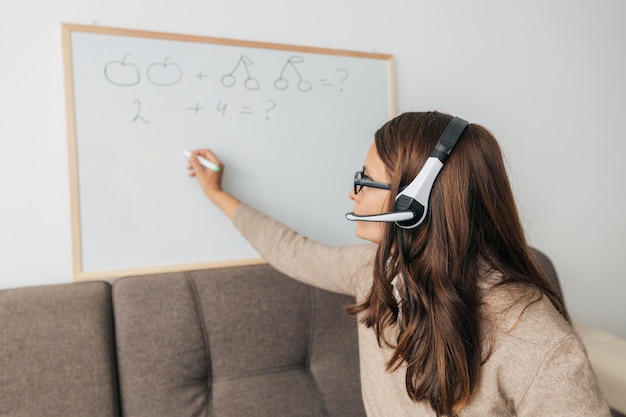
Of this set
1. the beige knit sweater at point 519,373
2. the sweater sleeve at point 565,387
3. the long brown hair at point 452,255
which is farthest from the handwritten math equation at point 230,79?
the sweater sleeve at point 565,387

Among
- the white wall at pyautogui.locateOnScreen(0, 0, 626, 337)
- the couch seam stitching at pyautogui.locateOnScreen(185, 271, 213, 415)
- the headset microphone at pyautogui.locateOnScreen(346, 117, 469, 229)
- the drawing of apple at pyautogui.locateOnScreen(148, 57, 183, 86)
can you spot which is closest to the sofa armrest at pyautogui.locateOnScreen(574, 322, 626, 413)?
the white wall at pyautogui.locateOnScreen(0, 0, 626, 337)

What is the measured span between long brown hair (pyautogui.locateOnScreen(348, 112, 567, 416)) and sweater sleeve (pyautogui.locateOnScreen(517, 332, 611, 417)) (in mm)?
99

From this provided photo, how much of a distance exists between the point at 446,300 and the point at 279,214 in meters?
0.65

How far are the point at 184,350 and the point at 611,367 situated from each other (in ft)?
3.57

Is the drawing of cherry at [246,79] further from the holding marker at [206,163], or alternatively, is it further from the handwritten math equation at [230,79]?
the holding marker at [206,163]

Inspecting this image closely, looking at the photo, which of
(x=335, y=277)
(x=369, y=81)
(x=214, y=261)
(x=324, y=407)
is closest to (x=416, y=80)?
(x=369, y=81)

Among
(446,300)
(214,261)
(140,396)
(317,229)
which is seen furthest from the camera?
(317,229)

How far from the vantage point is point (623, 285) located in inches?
74.9

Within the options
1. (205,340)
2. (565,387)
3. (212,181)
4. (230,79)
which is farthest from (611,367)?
(230,79)

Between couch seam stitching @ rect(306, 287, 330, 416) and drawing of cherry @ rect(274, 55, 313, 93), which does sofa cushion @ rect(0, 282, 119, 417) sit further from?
drawing of cherry @ rect(274, 55, 313, 93)

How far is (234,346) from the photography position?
3.71 ft

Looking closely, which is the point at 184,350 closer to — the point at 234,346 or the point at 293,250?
the point at 234,346

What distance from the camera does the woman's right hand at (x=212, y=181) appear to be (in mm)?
1218

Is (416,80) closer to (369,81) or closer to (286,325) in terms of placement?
(369,81)
